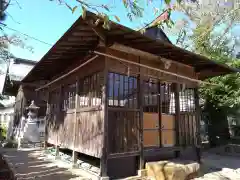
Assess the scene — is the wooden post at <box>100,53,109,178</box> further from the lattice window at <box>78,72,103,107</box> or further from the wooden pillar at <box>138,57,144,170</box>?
the wooden pillar at <box>138,57,144,170</box>

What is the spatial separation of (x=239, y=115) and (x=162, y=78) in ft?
22.9

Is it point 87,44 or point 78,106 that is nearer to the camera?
point 87,44

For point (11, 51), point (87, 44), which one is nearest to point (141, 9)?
point (87, 44)

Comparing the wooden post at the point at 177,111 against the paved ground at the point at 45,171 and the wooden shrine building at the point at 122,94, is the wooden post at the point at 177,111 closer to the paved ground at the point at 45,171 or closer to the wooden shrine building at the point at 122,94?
the wooden shrine building at the point at 122,94

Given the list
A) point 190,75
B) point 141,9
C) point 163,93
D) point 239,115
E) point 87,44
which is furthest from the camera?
point 239,115

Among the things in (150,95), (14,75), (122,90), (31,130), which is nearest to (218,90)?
(150,95)

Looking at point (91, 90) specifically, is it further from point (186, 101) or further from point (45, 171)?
point (186, 101)

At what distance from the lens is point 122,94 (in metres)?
5.68

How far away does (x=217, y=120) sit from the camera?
11508 mm

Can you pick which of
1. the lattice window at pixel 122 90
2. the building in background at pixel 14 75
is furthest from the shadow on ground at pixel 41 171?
the building in background at pixel 14 75

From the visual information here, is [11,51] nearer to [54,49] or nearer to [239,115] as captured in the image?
[54,49]

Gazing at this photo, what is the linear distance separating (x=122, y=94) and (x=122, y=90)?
11 centimetres

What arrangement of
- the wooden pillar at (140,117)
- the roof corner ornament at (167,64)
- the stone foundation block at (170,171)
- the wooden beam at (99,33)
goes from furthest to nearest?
the roof corner ornament at (167,64), the wooden pillar at (140,117), the stone foundation block at (170,171), the wooden beam at (99,33)

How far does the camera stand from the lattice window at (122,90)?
17.9ft
